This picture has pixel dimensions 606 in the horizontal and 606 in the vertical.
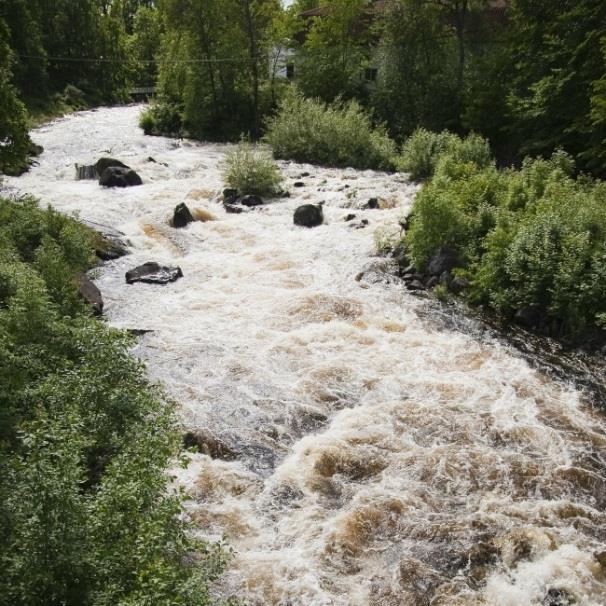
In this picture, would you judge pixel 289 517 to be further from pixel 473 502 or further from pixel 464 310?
pixel 464 310

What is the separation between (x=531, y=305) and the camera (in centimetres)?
1271

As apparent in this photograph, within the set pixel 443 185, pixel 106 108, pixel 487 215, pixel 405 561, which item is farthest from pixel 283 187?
pixel 106 108

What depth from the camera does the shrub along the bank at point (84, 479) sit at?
5.12 m

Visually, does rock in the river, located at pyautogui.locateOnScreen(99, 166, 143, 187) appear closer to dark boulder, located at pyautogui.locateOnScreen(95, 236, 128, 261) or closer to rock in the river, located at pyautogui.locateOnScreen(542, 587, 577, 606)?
dark boulder, located at pyautogui.locateOnScreen(95, 236, 128, 261)

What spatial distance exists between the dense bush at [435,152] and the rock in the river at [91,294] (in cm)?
1340

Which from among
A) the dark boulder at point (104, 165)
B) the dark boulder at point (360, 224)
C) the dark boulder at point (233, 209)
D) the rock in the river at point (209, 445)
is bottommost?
the rock in the river at point (209, 445)

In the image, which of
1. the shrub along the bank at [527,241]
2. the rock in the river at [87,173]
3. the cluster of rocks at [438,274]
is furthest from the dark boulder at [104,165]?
the cluster of rocks at [438,274]

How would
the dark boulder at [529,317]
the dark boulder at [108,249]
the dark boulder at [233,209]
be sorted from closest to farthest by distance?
the dark boulder at [529,317], the dark boulder at [108,249], the dark boulder at [233,209]

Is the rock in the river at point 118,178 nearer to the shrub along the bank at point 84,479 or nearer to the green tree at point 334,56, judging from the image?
the shrub along the bank at point 84,479

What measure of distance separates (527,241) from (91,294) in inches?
385

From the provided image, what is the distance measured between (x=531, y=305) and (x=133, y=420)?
29.3ft

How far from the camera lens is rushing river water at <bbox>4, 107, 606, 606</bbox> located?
670 cm

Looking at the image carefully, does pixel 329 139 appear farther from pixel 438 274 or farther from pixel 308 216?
pixel 438 274

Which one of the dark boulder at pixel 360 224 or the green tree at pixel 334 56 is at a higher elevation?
the green tree at pixel 334 56
